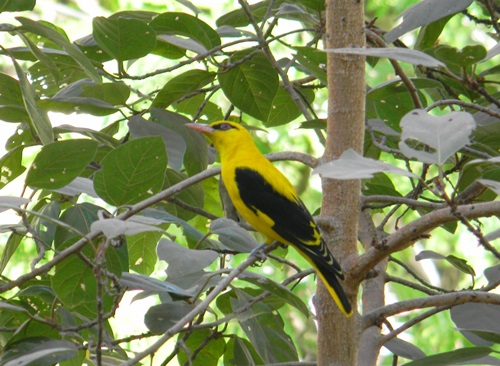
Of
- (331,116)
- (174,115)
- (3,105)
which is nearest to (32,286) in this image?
(3,105)

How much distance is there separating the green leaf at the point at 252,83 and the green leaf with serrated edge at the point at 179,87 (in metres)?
0.08

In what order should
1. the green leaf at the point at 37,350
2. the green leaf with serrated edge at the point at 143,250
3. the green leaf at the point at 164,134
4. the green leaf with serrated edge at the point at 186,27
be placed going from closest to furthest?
the green leaf at the point at 37,350
the green leaf at the point at 164,134
the green leaf with serrated edge at the point at 186,27
the green leaf with serrated edge at the point at 143,250

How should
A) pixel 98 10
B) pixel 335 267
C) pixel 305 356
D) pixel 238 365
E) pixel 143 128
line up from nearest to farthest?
pixel 335 267, pixel 238 365, pixel 143 128, pixel 305 356, pixel 98 10

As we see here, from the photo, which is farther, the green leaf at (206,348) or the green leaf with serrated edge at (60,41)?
the green leaf at (206,348)

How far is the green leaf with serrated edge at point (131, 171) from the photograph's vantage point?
1825 mm

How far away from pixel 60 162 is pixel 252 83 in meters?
0.87

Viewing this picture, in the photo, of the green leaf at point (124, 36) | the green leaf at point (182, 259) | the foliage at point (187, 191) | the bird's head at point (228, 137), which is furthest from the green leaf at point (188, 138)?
the bird's head at point (228, 137)

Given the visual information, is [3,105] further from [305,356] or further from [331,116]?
[305,356]

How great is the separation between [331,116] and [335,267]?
0.40 meters

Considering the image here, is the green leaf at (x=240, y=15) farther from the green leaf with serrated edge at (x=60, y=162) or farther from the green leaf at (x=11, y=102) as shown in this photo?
the green leaf with serrated edge at (x=60, y=162)

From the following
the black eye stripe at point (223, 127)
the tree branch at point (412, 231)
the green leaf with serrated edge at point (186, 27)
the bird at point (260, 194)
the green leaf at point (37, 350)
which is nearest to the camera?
the tree branch at point (412, 231)

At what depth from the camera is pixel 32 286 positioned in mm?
2006

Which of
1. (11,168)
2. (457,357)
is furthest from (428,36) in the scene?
(11,168)

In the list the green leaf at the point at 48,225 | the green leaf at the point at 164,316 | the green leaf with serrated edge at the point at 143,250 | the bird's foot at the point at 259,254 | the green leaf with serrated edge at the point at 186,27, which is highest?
the green leaf with serrated edge at the point at 186,27
